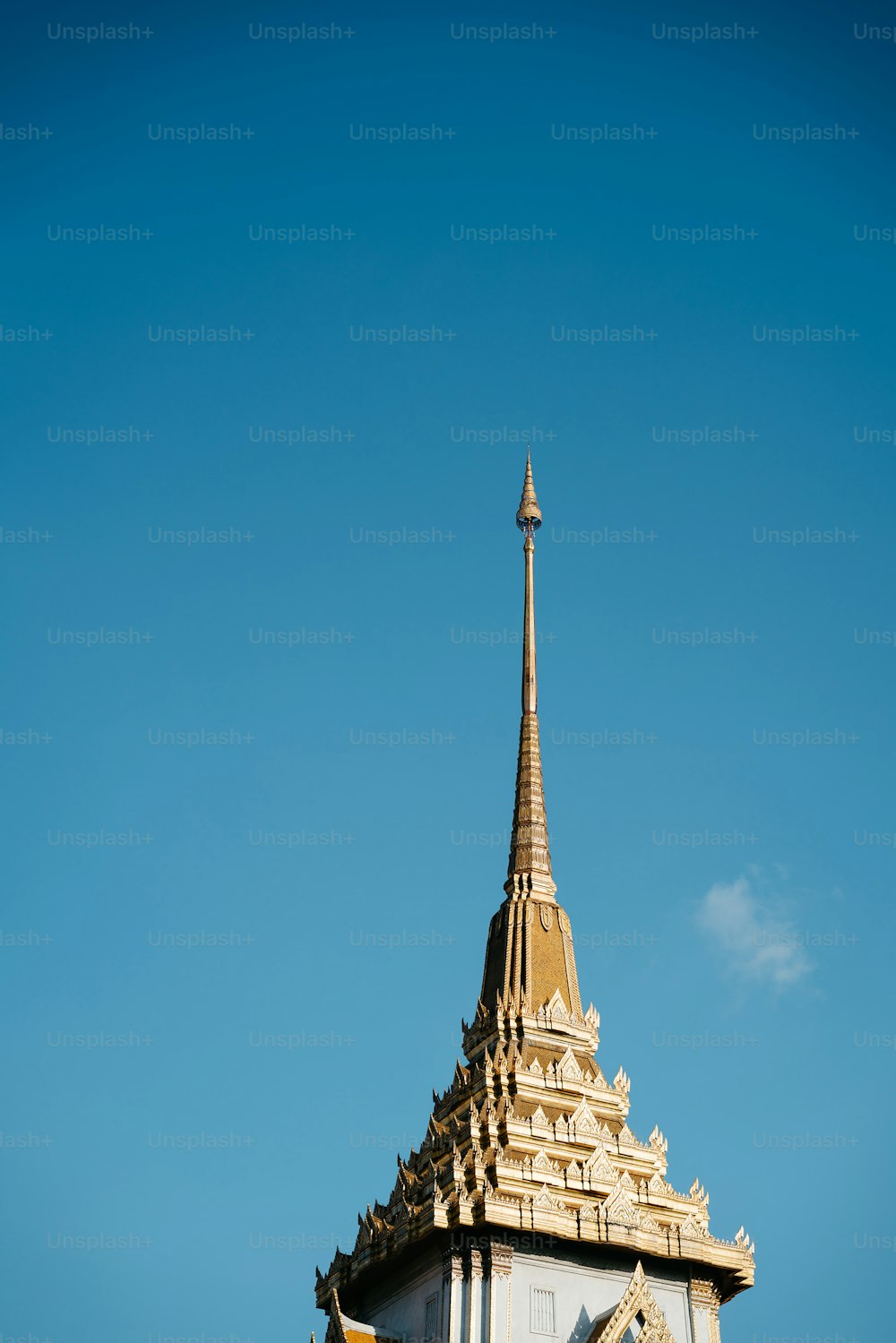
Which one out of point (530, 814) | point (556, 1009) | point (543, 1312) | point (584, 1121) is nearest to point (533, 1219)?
point (543, 1312)

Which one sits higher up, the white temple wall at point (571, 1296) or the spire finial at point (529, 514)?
the spire finial at point (529, 514)

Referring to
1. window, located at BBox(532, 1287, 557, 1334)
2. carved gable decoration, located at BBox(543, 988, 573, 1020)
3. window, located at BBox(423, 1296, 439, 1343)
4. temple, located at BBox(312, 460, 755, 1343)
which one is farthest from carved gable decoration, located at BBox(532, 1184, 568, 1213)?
carved gable decoration, located at BBox(543, 988, 573, 1020)

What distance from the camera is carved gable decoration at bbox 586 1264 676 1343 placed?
4291 centimetres

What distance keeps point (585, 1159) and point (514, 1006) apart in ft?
21.0

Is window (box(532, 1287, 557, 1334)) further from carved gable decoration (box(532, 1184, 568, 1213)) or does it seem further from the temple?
carved gable decoration (box(532, 1184, 568, 1213))

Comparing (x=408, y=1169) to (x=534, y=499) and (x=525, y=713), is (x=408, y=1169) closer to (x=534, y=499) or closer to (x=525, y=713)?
(x=525, y=713)

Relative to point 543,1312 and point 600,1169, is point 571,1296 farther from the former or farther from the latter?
point 600,1169

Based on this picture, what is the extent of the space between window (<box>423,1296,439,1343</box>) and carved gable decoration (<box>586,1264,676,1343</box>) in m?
3.81

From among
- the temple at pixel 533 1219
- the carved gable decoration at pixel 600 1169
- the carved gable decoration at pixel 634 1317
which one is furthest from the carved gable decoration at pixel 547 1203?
the carved gable decoration at pixel 634 1317

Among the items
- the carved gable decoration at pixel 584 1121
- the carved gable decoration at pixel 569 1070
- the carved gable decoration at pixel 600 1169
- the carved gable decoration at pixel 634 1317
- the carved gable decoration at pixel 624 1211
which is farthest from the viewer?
the carved gable decoration at pixel 569 1070

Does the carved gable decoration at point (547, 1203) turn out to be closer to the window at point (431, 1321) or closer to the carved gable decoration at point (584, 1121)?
the carved gable decoration at point (584, 1121)

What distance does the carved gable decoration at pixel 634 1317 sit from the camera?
42906 millimetres

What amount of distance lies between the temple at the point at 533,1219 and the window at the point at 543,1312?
0.13 feet

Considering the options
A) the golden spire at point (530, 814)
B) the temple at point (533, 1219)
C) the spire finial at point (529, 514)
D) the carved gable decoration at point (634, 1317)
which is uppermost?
the spire finial at point (529, 514)
